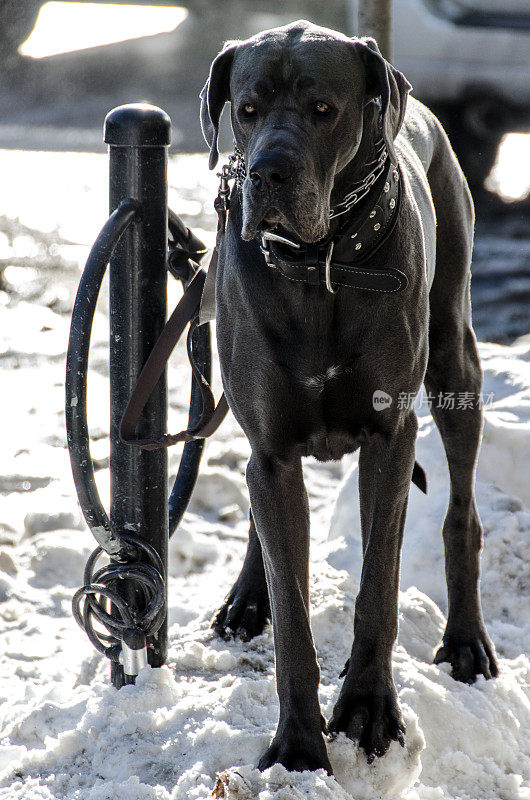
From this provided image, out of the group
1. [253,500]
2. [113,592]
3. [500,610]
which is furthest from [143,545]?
[500,610]

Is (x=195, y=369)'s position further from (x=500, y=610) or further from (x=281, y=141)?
(x=500, y=610)

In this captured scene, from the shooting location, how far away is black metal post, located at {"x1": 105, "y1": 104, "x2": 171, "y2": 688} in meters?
2.58

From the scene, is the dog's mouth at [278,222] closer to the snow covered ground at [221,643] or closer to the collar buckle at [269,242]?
the collar buckle at [269,242]

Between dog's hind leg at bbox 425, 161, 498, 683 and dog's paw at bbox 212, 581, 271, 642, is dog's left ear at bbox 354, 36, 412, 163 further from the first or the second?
dog's paw at bbox 212, 581, 271, 642

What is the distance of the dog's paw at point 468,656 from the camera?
2.93 meters

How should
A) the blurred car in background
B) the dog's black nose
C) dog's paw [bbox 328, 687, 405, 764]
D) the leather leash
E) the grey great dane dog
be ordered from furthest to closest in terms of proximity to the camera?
the blurred car in background
the leather leash
dog's paw [bbox 328, 687, 405, 764]
the grey great dane dog
the dog's black nose

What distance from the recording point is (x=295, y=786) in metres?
2.16

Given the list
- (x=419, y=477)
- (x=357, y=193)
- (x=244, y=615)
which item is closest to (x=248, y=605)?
(x=244, y=615)

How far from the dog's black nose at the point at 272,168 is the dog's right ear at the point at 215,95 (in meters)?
0.35

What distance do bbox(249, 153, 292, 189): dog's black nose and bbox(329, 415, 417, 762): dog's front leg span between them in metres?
0.68

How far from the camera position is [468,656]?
2.96 meters

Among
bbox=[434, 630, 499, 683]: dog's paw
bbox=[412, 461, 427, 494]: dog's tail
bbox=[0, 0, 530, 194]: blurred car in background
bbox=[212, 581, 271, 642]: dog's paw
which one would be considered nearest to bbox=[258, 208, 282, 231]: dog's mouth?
bbox=[412, 461, 427, 494]: dog's tail

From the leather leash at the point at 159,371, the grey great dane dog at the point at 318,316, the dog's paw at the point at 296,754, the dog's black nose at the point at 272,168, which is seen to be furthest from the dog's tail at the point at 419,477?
the dog's black nose at the point at 272,168

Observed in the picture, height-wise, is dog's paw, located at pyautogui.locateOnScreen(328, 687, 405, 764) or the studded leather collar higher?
the studded leather collar
